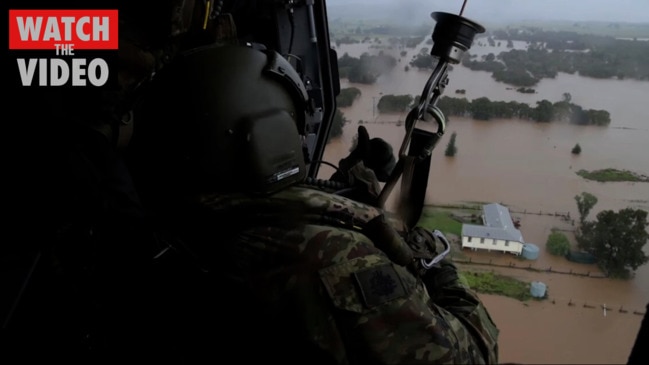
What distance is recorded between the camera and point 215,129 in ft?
3.08

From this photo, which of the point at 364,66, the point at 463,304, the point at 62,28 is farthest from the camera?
the point at 364,66

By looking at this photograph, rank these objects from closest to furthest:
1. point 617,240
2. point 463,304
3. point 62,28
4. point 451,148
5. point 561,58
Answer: point 62,28, point 463,304, point 617,240, point 561,58, point 451,148

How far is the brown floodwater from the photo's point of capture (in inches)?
55.1

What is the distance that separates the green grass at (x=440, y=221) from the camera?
154cm

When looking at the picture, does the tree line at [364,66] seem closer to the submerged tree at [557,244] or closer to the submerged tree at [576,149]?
the submerged tree at [576,149]

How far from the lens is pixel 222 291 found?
896 mm

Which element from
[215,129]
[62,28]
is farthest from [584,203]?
[62,28]

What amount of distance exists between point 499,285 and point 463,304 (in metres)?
0.35

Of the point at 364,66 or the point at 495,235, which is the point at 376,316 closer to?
the point at 495,235

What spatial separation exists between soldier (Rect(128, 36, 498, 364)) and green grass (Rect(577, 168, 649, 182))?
0.82 meters

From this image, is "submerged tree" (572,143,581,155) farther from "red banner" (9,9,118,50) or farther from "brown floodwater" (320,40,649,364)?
"red banner" (9,9,118,50)

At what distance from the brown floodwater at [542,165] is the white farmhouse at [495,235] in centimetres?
3

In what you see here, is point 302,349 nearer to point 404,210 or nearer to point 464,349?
point 464,349

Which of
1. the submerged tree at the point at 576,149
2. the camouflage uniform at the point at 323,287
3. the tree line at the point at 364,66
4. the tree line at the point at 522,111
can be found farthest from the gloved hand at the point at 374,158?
the submerged tree at the point at 576,149
